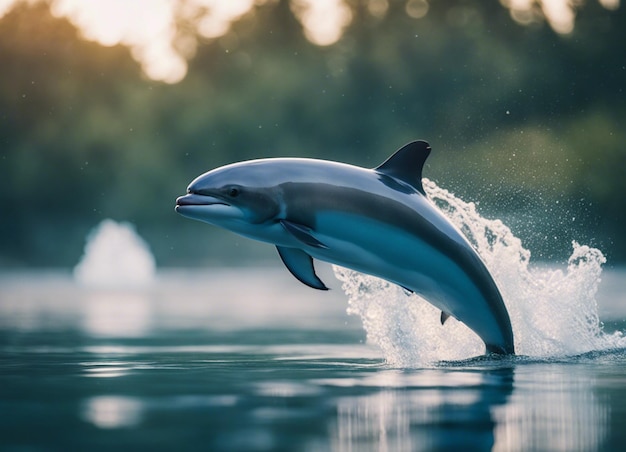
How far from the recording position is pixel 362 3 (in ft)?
261

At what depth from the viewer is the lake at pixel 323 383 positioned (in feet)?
20.2

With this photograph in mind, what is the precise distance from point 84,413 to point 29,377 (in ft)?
7.40

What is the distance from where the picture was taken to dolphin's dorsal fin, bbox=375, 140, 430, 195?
9430 millimetres

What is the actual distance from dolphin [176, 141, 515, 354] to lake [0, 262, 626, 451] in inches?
25.8

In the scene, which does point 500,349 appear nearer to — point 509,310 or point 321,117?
point 509,310

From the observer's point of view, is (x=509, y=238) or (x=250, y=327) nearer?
(x=509, y=238)

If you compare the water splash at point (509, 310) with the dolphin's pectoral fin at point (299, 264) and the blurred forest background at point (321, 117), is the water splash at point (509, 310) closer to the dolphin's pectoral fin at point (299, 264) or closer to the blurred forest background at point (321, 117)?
the dolphin's pectoral fin at point (299, 264)

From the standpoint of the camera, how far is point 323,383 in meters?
8.55

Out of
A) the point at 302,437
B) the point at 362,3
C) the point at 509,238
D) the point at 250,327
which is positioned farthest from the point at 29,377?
the point at 362,3

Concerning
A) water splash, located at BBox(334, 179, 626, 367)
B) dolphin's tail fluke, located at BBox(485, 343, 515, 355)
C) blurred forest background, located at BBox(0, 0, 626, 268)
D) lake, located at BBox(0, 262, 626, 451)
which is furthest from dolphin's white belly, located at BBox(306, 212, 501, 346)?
blurred forest background, located at BBox(0, 0, 626, 268)

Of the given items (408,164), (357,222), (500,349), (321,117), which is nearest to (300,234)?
(357,222)

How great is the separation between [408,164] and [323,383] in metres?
1.93

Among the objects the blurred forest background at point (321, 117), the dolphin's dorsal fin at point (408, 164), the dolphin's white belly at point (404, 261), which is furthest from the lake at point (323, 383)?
the blurred forest background at point (321, 117)

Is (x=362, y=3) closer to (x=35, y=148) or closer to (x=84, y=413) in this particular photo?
(x=35, y=148)
